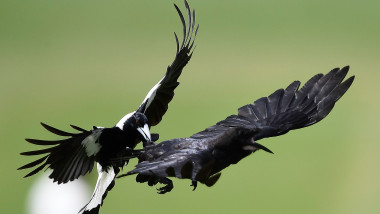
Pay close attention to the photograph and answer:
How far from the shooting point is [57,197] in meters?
6.01

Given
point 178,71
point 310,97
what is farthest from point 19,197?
point 310,97

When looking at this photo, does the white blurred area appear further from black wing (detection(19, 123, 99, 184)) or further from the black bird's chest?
black wing (detection(19, 123, 99, 184))

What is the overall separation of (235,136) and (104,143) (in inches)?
28.4

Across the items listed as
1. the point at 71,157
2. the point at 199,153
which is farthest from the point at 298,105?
the point at 71,157

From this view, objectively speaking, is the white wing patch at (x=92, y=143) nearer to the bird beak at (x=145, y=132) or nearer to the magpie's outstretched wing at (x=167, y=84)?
the bird beak at (x=145, y=132)

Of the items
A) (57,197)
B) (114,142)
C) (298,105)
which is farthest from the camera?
(57,197)

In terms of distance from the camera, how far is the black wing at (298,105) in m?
3.81

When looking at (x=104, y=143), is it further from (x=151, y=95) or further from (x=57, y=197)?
(x=57, y=197)

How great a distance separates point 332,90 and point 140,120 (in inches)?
38.0

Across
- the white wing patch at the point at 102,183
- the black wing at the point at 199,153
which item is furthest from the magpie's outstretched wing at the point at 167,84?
the black wing at the point at 199,153

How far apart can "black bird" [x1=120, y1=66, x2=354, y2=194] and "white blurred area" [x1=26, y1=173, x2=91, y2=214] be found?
166cm

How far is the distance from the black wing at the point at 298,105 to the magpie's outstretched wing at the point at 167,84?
43cm

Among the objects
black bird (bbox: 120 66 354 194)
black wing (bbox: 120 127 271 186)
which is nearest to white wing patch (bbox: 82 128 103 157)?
black bird (bbox: 120 66 354 194)

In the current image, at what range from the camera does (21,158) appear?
7566 millimetres
